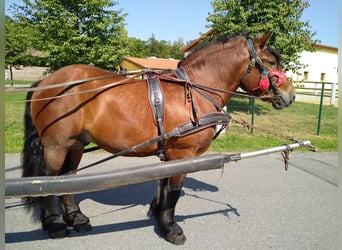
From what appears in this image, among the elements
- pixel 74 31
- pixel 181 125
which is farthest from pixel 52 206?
pixel 74 31

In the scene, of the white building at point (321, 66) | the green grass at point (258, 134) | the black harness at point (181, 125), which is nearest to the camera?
the black harness at point (181, 125)

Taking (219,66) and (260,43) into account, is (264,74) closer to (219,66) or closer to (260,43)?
(260,43)

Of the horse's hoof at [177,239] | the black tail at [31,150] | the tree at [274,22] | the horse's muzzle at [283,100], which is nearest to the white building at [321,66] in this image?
the tree at [274,22]

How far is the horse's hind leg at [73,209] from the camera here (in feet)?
8.74

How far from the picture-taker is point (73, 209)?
279 centimetres

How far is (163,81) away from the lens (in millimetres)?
2492

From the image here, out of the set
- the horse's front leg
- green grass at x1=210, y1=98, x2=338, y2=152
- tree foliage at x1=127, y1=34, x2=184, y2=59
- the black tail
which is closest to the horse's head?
the horse's front leg

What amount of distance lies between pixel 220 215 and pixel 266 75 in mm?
1595

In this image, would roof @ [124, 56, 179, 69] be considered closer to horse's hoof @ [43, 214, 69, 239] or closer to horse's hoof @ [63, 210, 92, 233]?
horse's hoof @ [63, 210, 92, 233]

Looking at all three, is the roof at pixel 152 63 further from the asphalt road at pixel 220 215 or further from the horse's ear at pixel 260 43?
the horse's ear at pixel 260 43

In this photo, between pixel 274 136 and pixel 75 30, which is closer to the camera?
pixel 274 136

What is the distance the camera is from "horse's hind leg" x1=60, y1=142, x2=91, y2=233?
2.66m

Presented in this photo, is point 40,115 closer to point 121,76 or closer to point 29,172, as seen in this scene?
point 29,172

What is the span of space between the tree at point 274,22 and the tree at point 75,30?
546 cm
